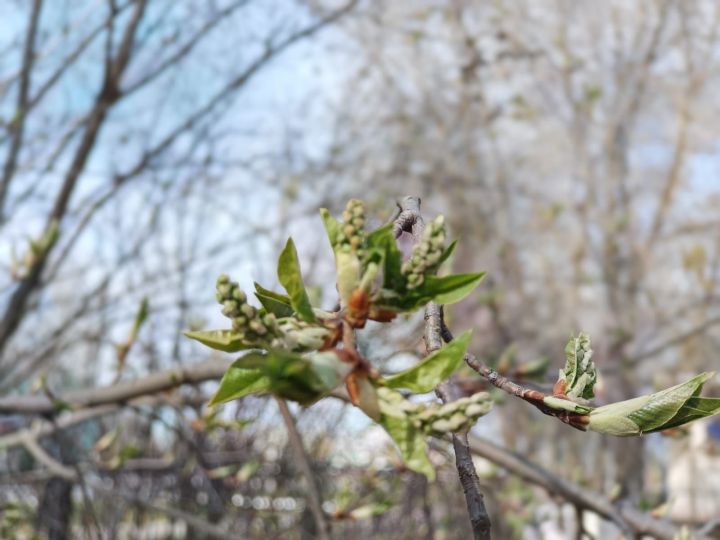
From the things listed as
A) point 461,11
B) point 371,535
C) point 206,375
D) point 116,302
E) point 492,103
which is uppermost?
point 461,11

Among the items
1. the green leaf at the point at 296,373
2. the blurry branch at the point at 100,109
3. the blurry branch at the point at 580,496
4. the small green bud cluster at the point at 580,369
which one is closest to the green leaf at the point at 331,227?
the green leaf at the point at 296,373

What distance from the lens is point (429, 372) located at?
573mm

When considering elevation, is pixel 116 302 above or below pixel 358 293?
above

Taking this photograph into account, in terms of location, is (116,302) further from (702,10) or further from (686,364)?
(686,364)

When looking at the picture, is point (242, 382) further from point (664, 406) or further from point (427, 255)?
point (664, 406)

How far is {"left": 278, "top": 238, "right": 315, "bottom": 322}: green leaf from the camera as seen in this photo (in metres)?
0.61

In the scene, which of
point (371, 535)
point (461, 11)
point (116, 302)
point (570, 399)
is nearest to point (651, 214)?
point (461, 11)

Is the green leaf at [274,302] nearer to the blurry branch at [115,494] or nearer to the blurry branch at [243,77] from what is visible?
the blurry branch at [115,494]

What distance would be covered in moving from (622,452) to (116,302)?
11.4ft

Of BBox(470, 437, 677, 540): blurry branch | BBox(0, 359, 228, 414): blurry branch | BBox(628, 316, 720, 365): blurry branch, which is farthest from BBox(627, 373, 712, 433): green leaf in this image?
BBox(628, 316, 720, 365): blurry branch

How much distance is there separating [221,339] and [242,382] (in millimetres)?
40

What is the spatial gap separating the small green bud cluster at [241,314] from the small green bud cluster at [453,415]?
0.12m

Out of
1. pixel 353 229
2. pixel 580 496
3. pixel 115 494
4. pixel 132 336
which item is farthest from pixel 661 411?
pixel 115 494

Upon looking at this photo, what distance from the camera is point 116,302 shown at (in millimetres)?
4676
